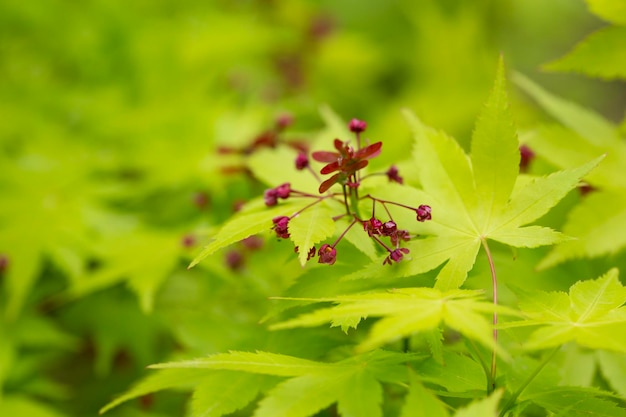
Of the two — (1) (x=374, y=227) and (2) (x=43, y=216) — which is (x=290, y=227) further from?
(2) (x=43, y=216)

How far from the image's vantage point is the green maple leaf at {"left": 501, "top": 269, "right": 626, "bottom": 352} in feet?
2.37

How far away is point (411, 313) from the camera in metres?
0.72

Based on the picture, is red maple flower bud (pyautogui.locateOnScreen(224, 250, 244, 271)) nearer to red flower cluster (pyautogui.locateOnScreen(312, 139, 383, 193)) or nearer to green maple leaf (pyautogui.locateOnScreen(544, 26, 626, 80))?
red flower cluster (pyautogui.locateOnScreen(312, 139, 383, 193))

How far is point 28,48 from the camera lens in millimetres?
2584

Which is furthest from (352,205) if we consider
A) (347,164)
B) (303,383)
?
(303,383)

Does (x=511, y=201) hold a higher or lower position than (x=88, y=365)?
higher

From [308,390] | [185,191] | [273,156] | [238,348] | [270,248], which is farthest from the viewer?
[185,191]

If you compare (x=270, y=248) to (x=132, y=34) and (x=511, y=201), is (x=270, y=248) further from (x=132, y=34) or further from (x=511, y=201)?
(x=132, y=34)

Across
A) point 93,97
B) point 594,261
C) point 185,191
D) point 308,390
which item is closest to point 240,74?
point 93,97

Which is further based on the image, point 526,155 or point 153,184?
point 153,184

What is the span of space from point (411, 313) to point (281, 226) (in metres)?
0.29

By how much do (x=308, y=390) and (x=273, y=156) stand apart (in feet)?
2.06

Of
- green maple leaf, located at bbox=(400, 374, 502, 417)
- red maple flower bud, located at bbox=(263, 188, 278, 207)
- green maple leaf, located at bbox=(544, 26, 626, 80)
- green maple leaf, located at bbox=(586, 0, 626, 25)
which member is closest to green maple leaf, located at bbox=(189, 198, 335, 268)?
red maple flower bud, located at bbox=(263, 188, 278, 207)

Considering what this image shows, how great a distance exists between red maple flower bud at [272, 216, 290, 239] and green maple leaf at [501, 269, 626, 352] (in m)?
0.35
